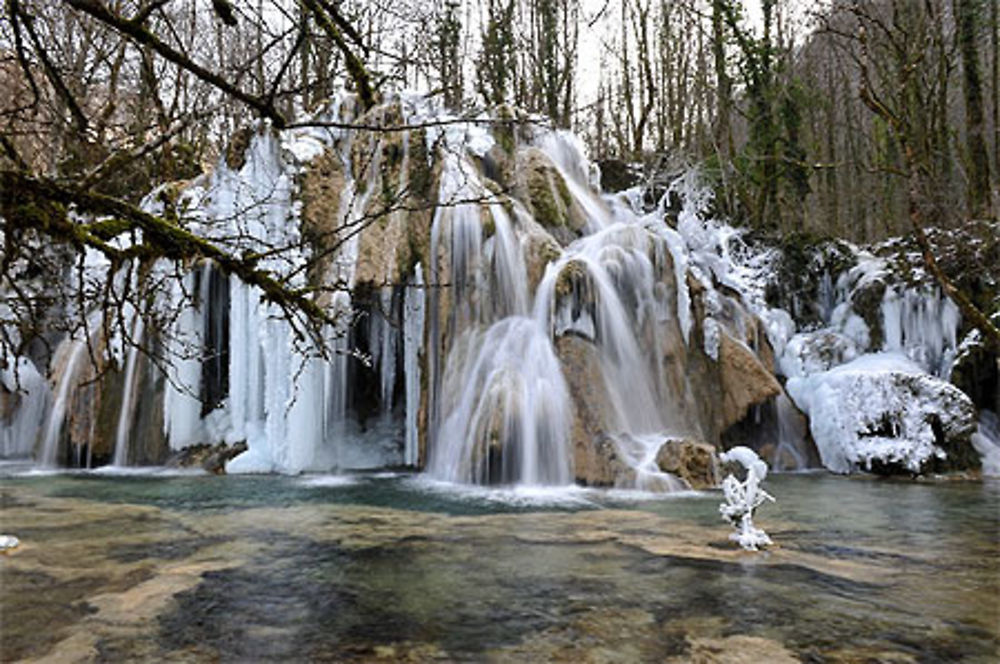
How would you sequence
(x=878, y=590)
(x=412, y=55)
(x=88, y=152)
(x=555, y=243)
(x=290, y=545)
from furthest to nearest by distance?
(x=555, y=243)
(x=290, y=545)
(x=878, y=590)
(x=88, y=152)
(x=412, y=55)

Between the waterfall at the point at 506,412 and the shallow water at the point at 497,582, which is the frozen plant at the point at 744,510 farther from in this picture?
the waterfall at the point at 506,412

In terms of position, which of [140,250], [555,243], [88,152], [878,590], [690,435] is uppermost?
[555,243]

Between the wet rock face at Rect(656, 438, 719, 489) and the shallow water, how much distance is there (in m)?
1.25

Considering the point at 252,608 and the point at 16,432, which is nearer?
the point at 252,608

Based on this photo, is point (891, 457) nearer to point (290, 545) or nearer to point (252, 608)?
point (290, 545)

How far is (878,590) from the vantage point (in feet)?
14.1

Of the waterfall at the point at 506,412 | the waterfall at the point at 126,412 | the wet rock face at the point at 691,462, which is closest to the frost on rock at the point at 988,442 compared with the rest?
the wet rock face at the point at 691,462

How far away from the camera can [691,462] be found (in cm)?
882

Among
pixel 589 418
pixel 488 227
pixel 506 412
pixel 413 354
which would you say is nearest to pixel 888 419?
pixel 589 418

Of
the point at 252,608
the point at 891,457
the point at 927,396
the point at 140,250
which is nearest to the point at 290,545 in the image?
the point at 252,608

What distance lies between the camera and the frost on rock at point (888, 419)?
33.6ft

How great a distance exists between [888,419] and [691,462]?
3.88m

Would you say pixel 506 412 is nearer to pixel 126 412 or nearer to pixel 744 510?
pixel 744 510

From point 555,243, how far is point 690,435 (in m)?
3.62
